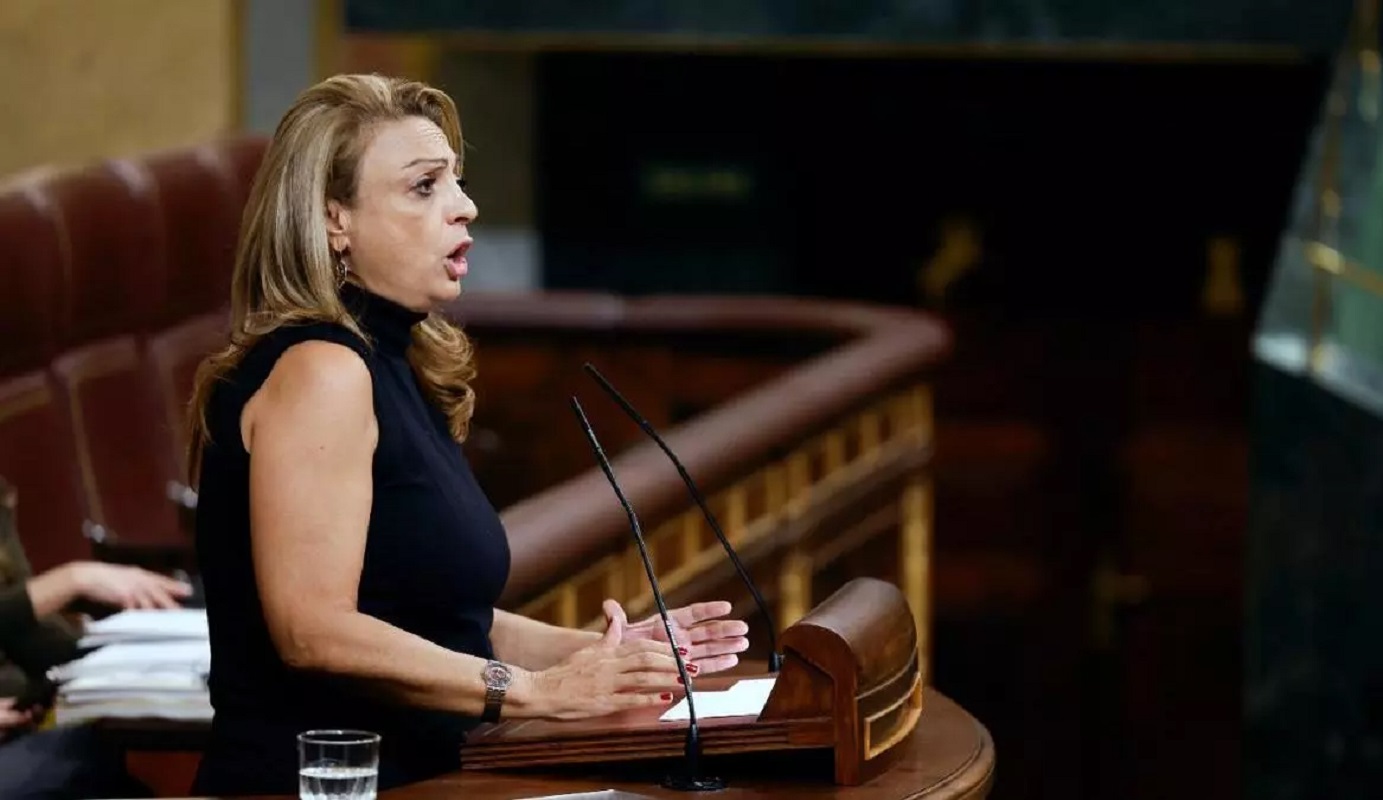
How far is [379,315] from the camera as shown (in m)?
2.42

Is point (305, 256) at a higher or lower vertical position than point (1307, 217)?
higher

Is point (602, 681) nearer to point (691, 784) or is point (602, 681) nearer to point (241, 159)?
point (691, 784)

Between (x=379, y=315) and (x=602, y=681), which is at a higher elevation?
(x=379, y=315)

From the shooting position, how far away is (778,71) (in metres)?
8.73

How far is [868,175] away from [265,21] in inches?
94.6

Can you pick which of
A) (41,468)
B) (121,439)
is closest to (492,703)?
(41,468)

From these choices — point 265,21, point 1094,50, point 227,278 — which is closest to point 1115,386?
point 1094,50

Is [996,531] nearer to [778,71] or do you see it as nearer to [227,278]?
[778,71]

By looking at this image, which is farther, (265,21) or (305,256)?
(265,21)

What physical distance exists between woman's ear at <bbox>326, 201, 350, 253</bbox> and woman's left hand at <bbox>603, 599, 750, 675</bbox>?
450mm

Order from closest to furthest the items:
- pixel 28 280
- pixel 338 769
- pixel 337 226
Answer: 1. pixel 338 769
2. pixel 337 226
3. pixel 28 280

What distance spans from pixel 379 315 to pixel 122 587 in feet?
3.69

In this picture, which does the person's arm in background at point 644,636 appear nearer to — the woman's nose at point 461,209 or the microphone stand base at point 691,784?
the microphone stand base at point 691,784

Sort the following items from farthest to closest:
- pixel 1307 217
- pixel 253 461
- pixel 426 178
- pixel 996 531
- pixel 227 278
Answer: pixel 996 531 → pixel 1307 217 → pixel 227 278 → pixel 426 178 → pixel 253 461
